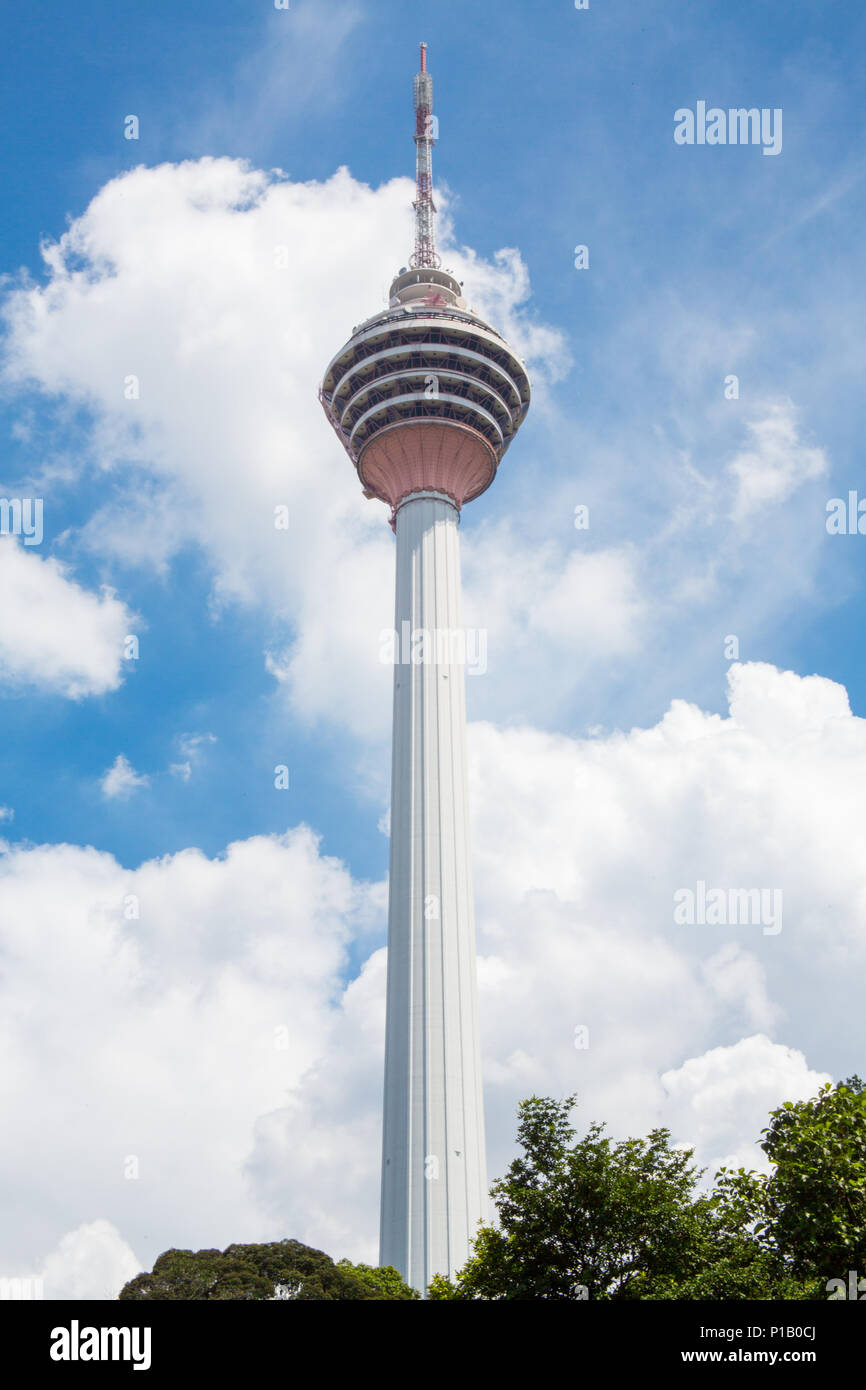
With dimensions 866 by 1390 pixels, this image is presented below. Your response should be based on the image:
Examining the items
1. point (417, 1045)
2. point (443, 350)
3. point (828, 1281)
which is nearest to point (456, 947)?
point (417, 1045)

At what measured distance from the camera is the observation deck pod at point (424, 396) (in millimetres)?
84062

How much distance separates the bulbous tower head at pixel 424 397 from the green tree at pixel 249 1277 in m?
53.4

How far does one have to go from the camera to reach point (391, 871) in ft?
238

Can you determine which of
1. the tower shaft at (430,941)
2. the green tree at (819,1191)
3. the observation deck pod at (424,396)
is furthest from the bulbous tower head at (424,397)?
the green tree at (819,1191)

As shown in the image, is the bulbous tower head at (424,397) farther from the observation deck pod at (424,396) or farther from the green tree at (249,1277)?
the green tree at (249,1277)

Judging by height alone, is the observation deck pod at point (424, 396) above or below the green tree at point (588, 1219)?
above

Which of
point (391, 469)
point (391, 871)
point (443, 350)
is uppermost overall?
point (443, 350)

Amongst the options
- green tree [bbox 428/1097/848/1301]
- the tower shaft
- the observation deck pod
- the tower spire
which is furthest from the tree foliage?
the tower spire

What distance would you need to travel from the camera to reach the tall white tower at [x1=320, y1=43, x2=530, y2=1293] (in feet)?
205

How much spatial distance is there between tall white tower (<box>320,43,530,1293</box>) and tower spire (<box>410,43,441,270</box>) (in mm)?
120

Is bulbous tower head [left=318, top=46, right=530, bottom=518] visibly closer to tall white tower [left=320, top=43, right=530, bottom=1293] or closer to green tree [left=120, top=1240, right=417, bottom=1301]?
tall white tower [left=320, top=43, right=530, bottom=1293]
